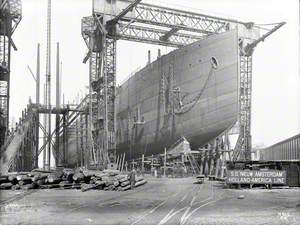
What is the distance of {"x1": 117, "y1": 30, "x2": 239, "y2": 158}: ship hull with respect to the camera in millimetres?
32719

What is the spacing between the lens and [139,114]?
40719 millimetres

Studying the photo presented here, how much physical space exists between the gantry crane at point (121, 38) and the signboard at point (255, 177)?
16835 mm

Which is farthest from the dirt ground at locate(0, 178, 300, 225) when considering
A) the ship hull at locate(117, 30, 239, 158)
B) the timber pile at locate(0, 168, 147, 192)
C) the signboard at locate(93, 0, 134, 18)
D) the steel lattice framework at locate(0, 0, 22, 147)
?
the steel lattice framework at locate(0, 0, 22, 147)

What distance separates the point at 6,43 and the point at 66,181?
95.4 feet

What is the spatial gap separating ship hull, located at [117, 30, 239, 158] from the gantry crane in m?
3.28

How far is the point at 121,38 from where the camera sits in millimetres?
40531

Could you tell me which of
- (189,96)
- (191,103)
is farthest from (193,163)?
(189,96)

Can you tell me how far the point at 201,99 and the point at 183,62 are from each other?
3.76m

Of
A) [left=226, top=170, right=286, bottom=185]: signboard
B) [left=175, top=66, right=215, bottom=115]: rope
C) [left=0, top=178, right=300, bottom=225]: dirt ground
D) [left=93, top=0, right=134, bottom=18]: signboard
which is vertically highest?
[left=93, top=0, right=134, bottom=18]: signboard

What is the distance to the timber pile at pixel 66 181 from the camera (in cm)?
2012

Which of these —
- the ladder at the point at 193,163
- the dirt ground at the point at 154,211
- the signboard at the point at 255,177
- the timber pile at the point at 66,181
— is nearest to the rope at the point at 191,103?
the ladder at the point at 193,163

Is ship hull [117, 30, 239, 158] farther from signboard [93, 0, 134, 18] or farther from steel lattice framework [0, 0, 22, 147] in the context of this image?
steel lattice framework [0, 0, 22, 147]

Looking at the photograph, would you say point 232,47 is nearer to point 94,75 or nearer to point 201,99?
point 201,99

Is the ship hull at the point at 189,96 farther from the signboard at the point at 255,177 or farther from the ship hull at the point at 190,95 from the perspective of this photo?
the signboard at the point at 255,177
